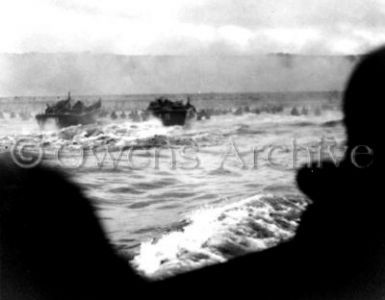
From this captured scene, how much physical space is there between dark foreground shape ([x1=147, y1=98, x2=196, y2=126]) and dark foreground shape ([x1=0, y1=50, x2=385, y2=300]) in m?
0.38

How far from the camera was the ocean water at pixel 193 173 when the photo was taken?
5.68ft

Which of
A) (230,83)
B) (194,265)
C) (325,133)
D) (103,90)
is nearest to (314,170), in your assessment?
(325,133)

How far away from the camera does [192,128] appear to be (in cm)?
182

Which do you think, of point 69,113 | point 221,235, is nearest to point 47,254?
point 69,113

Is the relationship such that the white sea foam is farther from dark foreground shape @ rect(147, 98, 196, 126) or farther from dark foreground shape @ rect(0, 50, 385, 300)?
dark foreground shape @ rect(147, 98, 196, 126)

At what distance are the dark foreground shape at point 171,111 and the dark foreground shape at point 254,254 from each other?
1.25 ft

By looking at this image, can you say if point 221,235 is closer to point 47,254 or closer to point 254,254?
point 254,254

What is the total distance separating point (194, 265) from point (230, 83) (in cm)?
66

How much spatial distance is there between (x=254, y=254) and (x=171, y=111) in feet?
1.92

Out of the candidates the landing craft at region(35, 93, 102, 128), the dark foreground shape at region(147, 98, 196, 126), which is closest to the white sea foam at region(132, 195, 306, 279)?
the dark foreground shape at region(147, 98, 196, 126)

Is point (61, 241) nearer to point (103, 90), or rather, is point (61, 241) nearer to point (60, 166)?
point (60, 166)

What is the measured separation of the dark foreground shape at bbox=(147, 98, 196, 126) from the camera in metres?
1.78

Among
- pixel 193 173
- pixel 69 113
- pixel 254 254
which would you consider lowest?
pixel 254 254

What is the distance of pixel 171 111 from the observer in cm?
179
